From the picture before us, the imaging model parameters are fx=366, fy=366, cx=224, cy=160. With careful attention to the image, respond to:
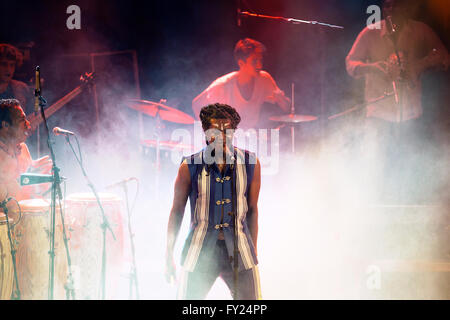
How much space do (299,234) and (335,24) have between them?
2.97 meters

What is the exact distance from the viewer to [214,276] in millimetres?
2445

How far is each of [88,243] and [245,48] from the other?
3269mm

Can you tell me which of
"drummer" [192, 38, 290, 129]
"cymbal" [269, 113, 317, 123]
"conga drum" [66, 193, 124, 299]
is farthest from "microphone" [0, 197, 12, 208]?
"cymbal" [269, 113, 317, 123]

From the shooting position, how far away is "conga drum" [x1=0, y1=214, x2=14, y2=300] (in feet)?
10.9

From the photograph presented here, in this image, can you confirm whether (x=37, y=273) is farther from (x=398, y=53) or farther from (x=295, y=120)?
(x=398, y=53)

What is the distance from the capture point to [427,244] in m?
4.14

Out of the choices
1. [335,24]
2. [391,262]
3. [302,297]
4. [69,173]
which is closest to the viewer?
[391,262]

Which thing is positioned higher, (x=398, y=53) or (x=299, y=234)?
(x=398, y=53)

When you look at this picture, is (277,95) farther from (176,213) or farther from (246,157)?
(176,213)

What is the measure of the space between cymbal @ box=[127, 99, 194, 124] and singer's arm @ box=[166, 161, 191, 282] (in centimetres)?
214

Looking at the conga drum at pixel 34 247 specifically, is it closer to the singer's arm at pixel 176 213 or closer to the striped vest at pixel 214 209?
the singer's arm at pixel 176 213

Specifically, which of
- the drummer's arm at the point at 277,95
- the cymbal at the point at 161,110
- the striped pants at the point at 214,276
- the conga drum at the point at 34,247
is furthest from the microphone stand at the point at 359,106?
the conga drum at the point at 34,247

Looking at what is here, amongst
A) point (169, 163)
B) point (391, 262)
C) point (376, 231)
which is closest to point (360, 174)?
point (376, 231)
